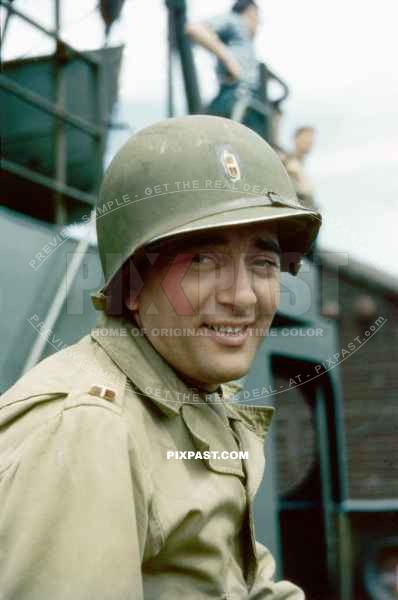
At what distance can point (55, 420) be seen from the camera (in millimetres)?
1486

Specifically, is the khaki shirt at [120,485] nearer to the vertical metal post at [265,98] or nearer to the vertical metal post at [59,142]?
the vertical metal post at [59,142]

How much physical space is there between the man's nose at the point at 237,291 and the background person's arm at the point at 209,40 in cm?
343

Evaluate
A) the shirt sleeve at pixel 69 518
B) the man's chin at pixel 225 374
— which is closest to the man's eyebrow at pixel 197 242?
the man's chin at pixel 225 374

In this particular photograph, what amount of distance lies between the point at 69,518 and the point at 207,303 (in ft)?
2.18

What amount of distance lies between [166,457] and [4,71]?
3538 millimetres

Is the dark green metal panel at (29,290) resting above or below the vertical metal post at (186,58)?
below

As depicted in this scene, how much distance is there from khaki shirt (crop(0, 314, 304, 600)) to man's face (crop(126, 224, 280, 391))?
0.05 meters

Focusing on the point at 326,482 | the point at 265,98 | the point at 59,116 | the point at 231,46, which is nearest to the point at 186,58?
the point at 231,46

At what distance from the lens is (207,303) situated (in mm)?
1901

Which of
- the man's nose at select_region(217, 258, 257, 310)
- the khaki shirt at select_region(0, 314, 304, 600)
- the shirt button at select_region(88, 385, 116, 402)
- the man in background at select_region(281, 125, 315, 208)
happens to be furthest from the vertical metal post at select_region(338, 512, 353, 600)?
the shirt button at select_region(88, 385, 116, 402)

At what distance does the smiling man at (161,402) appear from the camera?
54.7 inches

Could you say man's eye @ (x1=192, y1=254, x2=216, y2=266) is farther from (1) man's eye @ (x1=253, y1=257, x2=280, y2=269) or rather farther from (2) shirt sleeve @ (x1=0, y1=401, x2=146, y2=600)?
(2) shirt sleeve @ (x1=0, y1=401, x2=146, y2=600)

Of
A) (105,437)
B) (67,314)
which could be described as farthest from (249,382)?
(105,437)

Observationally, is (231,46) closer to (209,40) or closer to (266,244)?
(209,40)
